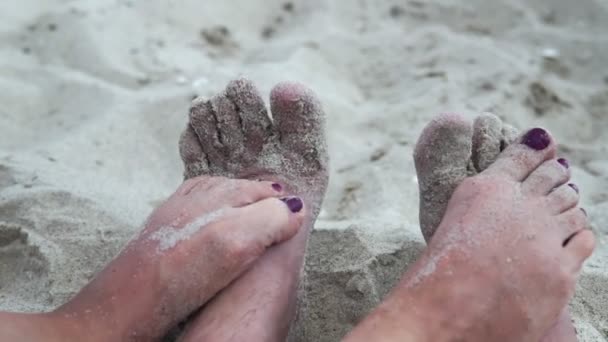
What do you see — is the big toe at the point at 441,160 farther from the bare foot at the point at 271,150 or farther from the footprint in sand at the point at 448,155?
the bare foot at the point at 271,150

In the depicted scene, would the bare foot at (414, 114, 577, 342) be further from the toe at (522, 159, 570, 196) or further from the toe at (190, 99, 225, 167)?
the toe at (190, 99, 225, 167)

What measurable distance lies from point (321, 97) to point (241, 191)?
2.47 feet

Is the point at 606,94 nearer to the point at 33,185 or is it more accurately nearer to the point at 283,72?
the point at 283,72

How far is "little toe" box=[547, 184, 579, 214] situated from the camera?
131cm

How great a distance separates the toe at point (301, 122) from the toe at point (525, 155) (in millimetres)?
353

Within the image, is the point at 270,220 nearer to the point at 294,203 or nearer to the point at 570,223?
the point at 294,203

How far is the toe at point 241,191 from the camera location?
4.43 ft

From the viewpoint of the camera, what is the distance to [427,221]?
1.41 metres

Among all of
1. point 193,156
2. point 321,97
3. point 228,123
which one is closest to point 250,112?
point 228,123

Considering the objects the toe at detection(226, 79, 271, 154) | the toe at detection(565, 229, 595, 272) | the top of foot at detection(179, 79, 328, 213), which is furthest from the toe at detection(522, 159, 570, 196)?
the toe at detection(226, 79, 271, 154)

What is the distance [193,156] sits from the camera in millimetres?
1537

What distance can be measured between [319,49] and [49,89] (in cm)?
84

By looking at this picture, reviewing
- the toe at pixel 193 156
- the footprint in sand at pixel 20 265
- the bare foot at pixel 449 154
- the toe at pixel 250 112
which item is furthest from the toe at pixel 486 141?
the footprint in sand at pixel 20 265

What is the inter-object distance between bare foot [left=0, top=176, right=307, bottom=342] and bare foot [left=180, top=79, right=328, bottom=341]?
0.16 ft
